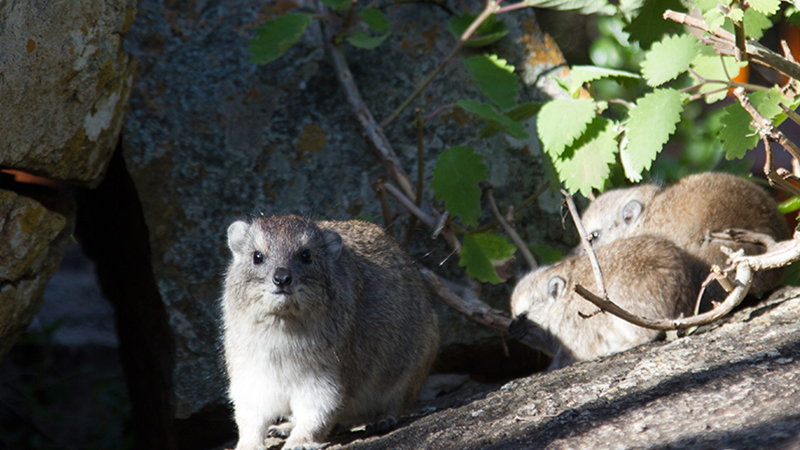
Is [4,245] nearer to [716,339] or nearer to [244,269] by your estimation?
[244,269]

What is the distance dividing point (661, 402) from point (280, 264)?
2.01 meters

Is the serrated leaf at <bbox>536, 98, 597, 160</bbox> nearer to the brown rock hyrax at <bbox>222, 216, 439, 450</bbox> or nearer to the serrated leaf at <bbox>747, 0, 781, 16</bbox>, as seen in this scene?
the serrated leaf at <bbox>747, 0, 781, 16</bbox>

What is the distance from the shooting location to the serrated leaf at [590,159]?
430cm

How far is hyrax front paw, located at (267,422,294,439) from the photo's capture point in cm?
443

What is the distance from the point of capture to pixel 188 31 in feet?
17.3

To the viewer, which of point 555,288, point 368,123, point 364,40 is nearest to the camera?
point 555,288

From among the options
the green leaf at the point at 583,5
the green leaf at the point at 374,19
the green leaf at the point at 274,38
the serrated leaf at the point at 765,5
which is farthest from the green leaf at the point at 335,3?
the serrated leaf at the point at 765,5

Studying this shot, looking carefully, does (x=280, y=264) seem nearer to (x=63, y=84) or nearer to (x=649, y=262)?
(x=63, y=84)

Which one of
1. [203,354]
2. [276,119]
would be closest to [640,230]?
[276,119]

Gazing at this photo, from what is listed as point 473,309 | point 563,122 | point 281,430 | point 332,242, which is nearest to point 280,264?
point 332,242

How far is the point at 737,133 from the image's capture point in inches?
149

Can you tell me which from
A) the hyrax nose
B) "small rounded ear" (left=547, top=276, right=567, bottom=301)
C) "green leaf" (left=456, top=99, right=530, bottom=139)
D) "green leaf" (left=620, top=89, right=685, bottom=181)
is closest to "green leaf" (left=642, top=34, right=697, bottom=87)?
"green leaf" (left=620, top=89, right=685, bottom=181)

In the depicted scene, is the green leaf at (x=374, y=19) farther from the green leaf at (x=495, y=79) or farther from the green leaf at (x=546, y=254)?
the green leaf at (x=546, y=254)

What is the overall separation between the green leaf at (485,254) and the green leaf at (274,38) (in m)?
1.78
